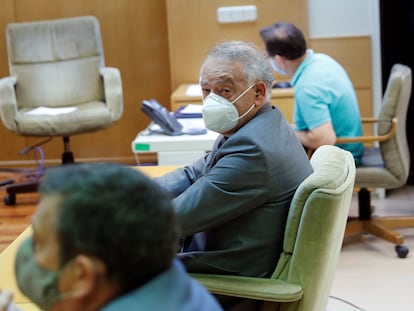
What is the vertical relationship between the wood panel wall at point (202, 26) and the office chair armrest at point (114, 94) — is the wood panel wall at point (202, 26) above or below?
above

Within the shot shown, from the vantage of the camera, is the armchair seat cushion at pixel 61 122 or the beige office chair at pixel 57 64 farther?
the beige office chair at pixel 57 64

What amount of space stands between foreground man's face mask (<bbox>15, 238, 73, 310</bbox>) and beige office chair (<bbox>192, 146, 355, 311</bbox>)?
2.78 feet

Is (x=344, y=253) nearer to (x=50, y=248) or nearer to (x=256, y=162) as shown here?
(x=256, y=162)

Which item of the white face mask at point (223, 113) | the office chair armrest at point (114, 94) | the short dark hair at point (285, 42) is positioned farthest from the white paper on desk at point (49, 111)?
the white face mask at point (223, 113)

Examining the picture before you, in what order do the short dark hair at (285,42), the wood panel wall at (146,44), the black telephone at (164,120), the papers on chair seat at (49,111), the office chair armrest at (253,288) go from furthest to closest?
the wood panel wall at (146,44) → the papers on chair seat at (49,111) → the short dark hair at (285,42) → the black telephone at (164,120) → the office chair armrest at (253,288)

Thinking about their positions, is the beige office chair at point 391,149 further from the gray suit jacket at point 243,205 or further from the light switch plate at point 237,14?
the gray suit jacket at point 243,205

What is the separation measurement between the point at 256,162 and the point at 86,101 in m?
3.27

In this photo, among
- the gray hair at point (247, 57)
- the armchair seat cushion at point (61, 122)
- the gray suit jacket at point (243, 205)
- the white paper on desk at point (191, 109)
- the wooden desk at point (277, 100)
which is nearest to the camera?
the gray suit jacket at point (243, 205)

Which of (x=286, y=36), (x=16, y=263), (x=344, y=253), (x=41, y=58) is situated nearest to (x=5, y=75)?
(x=41, y=58)

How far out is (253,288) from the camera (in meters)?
1.93

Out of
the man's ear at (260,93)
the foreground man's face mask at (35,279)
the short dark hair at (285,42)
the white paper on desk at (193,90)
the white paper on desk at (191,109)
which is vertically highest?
the short dark hair at (285,42)

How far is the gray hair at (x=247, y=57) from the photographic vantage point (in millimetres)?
2230

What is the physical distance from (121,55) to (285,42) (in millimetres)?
1989

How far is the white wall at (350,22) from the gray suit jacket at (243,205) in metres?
2.99
